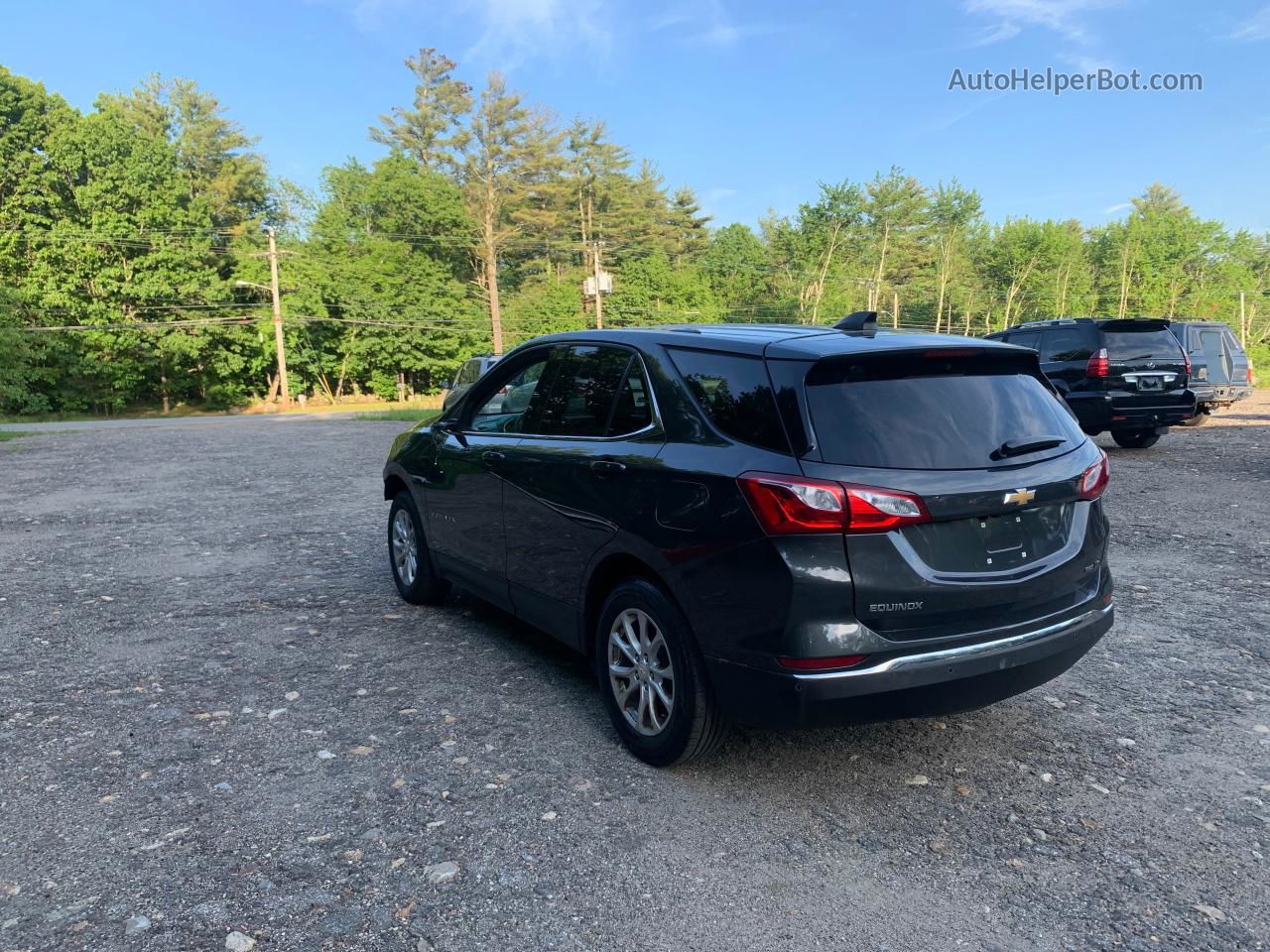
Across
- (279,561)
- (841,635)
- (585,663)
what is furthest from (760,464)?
(279,561)

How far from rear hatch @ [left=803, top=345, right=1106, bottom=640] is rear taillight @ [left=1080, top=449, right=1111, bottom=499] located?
0.03m

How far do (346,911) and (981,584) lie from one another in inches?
87.8

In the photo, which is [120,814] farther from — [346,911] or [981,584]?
[981,584]

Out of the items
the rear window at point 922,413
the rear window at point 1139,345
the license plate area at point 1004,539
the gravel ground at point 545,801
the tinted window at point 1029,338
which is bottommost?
the gravel ground at point 545,801

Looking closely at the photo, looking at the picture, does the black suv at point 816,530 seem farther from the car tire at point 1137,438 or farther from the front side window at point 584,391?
the car tire at point 1137,438

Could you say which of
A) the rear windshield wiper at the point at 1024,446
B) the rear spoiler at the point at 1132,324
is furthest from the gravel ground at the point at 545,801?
the rear spoiler at the point at 1132,324

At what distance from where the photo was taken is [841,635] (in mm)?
2787

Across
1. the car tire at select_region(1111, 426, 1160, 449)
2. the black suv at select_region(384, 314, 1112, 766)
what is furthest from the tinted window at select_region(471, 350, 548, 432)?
the car tire at select_region(1111, 426, 1160, 449)

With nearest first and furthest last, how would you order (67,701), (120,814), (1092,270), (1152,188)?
1. (120,814)
2. (67,701)
3. (1092,270)
4. (1152,188)

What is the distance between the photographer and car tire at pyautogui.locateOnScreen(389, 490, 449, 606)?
5473 millimetres

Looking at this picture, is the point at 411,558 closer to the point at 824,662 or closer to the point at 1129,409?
the point at 824,662

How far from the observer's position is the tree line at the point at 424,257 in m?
43.4

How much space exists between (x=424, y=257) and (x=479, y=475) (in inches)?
2148

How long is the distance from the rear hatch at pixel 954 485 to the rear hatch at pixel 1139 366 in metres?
10.6
